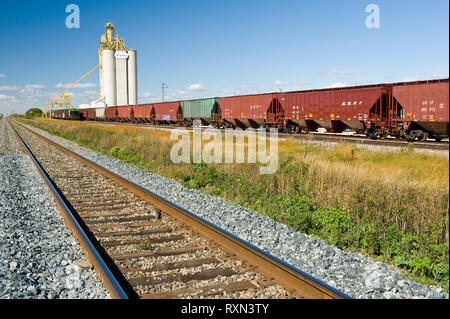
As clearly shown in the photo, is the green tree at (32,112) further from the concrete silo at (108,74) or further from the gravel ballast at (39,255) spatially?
the gravel ballast at (39,255)

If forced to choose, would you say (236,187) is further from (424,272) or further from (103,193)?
(424,272)

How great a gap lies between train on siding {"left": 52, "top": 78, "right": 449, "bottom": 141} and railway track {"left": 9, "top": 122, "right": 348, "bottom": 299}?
847 centimetres

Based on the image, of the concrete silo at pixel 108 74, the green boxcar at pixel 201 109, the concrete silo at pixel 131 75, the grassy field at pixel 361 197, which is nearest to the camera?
the grassy field at pixel 361 197

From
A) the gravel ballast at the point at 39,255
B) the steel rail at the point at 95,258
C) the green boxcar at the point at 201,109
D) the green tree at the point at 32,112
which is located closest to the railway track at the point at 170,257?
the steel rail at the point at 95,258

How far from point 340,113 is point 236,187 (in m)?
13.2

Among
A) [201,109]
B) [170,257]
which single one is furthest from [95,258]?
[201,109]

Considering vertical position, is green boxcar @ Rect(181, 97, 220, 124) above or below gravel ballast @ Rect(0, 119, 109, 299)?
above

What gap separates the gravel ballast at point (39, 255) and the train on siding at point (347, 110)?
33.0 ft

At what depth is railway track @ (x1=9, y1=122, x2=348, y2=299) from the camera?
12.5 feet

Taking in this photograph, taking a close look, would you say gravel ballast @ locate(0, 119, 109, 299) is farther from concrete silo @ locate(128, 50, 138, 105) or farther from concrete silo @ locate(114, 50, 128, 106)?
concrete silo @ locate(128, 50, 138, 105)

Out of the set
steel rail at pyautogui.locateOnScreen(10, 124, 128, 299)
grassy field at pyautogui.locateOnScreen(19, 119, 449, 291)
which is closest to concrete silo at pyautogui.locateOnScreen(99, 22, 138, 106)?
grassy field at pyautogui.locateOnScreen(19, 119, 449, 291)

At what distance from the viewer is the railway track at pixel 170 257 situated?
12.5 feet

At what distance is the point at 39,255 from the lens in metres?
A: 4.94

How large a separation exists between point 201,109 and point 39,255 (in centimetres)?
3035
